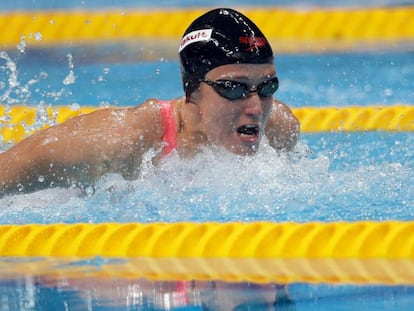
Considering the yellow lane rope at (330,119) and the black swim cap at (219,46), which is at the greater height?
the yellow lane rope at (330,119)

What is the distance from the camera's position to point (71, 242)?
311cm

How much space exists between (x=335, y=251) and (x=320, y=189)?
754mm

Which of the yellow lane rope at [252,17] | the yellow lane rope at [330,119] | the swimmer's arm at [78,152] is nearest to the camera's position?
the swimmer's arm at [78,152]

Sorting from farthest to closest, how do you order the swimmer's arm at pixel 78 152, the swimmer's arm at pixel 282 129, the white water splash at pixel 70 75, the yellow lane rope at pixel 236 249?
the white water splash at pixel 70 75, the swimmer's arm at pixel 282 129, the swimmer's arm at pixel 78 152, the yellow lane rope at pixel 236 249

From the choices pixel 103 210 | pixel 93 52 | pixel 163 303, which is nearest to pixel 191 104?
pixel 103 210

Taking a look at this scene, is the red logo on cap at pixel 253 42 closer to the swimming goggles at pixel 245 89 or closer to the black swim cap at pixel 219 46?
the black swim cap at pixel 219 46

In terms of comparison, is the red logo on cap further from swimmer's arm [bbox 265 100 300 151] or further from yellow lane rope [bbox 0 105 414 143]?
yellow lane rope [bbox 0 105 414 143]

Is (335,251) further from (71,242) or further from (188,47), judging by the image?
(188,47)

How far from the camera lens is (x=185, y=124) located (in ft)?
11.7

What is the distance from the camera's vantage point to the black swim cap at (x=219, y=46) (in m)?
3.49

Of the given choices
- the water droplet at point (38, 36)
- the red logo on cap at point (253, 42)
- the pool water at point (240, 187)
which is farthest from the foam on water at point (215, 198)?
the water droplet at point (38, 36)

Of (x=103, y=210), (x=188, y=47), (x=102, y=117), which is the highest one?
(x=188, y=47)

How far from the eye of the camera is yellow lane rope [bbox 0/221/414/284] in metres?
2.84

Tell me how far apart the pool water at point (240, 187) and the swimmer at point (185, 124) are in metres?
0.08
